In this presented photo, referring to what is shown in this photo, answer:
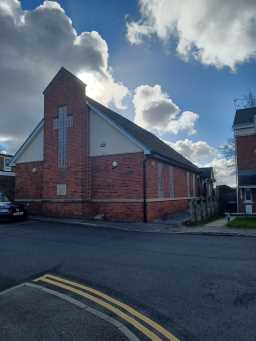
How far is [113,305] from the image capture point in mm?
4883

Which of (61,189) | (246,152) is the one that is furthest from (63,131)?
(246,152)

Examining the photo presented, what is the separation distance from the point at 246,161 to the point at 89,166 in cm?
1426

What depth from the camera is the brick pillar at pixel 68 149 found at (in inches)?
733

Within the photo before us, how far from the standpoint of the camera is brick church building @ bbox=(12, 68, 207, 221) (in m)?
17.4

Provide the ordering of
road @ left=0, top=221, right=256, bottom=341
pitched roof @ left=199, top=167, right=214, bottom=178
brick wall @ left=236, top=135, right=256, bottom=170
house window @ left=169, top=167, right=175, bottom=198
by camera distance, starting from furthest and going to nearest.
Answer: pitched roof @ left=199, top=167, right=214, bottom=178
brick wall @ left=236, top=135, right=256, bottom=170
house window @ left=169, top=167, right=175, bottom=198
road @ left=0, top=221, right=256, bottom=341

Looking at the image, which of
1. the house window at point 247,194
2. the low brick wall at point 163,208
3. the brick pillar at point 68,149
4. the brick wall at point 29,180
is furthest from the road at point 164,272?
the house window at point 247,194

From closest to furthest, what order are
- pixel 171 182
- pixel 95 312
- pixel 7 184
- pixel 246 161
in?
pixel 95 312
pixel 171 182
pixel 246 161
pixel 7 184

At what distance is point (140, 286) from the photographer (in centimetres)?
583

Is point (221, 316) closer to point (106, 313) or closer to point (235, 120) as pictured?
point (106, 313)

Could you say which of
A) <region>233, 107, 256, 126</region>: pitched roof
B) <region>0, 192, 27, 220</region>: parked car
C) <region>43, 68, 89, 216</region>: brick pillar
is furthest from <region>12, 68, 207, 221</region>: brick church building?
<region>233, 107, 256, 126</region>: pitched roof

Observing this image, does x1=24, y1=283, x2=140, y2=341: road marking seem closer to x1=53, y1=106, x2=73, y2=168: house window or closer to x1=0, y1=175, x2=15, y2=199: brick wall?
x1=53, y1=106, x2=73, y2=168: house window

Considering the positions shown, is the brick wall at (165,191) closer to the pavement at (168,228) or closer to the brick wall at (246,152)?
the pavement at (168,228)

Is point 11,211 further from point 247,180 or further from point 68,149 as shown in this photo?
point 247,180

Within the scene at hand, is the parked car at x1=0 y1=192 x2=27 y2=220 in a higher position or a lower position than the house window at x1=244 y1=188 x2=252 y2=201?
lower
